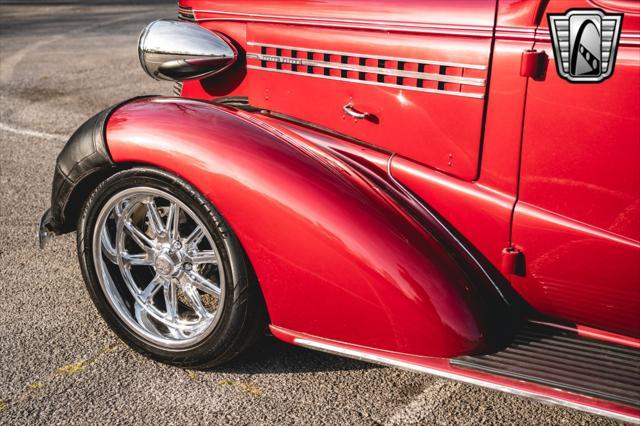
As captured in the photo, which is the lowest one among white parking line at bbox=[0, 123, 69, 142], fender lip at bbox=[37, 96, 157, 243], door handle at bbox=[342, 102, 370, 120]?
white parking line at bbox=[0, 123, 69, 142]

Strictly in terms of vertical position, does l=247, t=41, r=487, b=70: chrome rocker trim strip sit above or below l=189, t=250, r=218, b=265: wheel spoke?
above

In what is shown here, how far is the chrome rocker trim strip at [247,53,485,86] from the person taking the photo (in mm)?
2822

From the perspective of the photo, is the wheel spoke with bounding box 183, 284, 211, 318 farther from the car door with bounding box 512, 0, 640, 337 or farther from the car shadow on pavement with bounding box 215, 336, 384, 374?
the car door with bounding box 512, 0, 640, 337

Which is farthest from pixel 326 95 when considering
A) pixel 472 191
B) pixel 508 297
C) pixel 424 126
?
pixel 508 297

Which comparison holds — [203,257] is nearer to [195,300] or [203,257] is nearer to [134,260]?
[195,300]

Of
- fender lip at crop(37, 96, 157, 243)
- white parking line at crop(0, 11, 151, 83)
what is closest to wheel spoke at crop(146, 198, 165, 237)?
fender lip at crop(37, 96, 157, 243)

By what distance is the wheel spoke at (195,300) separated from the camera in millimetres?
3205

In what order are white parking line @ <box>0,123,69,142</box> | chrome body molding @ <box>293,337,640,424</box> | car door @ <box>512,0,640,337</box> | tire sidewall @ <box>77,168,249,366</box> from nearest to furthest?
1. chrome body molding @ <box>293,337,640,424</box>
2. car door @ <box>512,0,640,337</box>
3. tire sidewall @ <box>77,168,249,366</box>
4. white parking line @ <box>0,123,69,142</box>

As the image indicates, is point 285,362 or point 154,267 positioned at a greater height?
point 154,267

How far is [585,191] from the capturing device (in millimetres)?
2701

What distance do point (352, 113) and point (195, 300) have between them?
96 centimetres

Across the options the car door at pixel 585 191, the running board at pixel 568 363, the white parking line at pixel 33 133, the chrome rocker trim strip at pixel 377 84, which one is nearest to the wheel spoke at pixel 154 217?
the chrome rocker trim strip at pixel 377 84

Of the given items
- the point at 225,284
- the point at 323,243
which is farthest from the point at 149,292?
the point at 323,243

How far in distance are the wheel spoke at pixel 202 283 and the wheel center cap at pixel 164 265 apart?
0.08 metres
